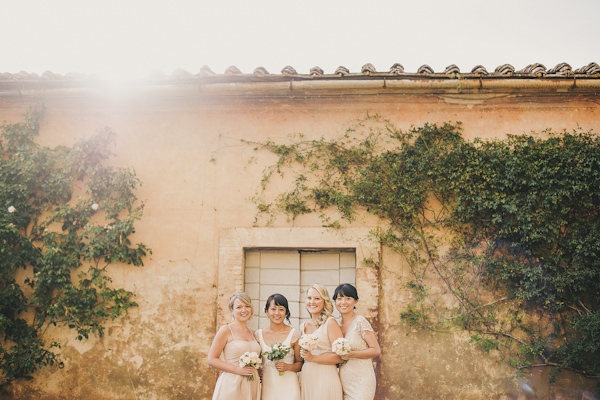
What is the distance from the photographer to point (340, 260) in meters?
5.56

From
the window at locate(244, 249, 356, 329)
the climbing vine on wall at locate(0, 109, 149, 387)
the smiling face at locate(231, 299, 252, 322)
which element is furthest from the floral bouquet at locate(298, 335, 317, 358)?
the climbing vine on wall at locate(0, 109, 149, 387)

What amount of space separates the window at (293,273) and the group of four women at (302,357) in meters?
1.34

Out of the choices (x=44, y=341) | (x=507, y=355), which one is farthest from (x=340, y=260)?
(x=44, y=341)

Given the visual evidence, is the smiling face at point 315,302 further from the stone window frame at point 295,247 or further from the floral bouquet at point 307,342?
the stone window frame at point 295,247

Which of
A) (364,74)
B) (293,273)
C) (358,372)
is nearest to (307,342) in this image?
(358,372)

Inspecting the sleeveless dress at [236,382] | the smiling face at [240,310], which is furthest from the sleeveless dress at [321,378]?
the smiling face at [240,310]

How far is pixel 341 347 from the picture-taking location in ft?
12.5

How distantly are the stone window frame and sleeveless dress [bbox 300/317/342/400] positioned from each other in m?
1.29

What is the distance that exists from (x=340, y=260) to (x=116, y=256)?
3012 millimetres

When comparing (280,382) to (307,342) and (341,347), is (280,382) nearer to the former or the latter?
(307,342)

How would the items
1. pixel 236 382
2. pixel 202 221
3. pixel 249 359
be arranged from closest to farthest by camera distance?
1. pixel 249 359
2. pixel 236 382
3. pixel 202 221

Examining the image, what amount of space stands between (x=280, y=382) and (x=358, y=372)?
764 mm

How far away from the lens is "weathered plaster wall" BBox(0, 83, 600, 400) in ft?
17.0

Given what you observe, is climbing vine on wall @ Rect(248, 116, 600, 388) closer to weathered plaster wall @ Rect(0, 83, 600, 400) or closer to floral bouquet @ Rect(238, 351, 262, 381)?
weathered plaster wall @ Rect(0, 83, 600, 400)
